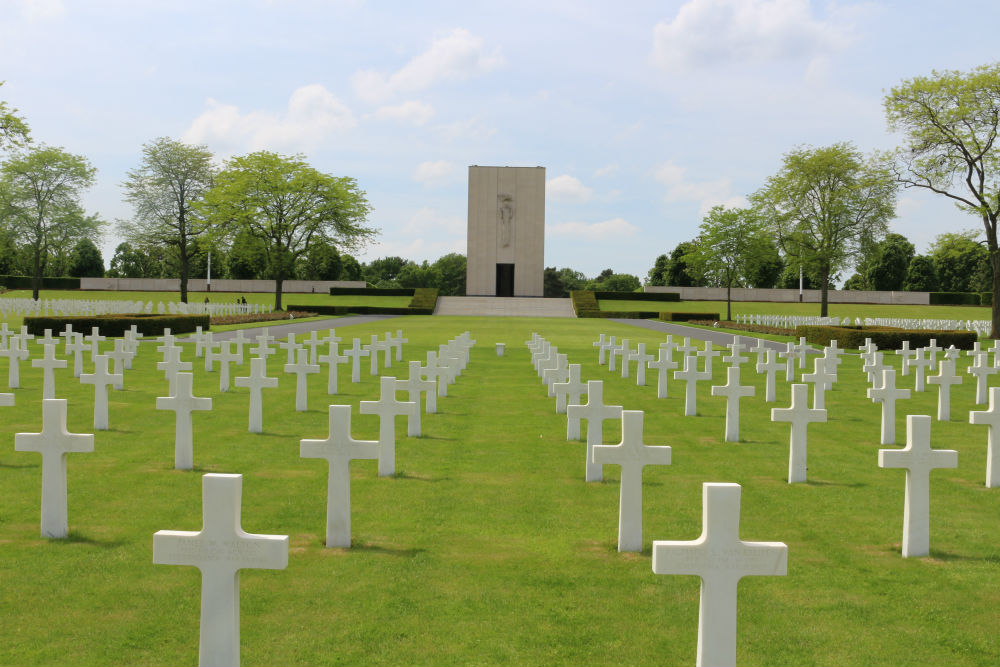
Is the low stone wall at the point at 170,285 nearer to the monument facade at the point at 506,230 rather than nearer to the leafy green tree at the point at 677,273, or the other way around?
the monument facade at the point at 506,230

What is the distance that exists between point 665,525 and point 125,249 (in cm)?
10193

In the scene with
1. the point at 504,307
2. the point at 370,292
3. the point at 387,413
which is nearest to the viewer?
the point at 387,413

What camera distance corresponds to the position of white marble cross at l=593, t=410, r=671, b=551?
5711 mm

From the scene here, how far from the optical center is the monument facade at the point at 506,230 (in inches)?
2813

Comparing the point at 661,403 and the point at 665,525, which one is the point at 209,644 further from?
the point at 661,403

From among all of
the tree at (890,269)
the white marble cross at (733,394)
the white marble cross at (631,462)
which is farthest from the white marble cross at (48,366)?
the tree at (890,269)

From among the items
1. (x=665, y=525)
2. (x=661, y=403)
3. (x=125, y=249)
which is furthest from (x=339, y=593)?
(x=125, y=249)

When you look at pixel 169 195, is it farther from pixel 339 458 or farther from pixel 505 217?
pixel 339 458

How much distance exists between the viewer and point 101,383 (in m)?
10.1

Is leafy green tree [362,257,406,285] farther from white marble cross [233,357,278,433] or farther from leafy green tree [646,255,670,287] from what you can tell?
white marble cross [233,357,278,433]

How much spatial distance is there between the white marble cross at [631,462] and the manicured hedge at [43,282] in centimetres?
8200

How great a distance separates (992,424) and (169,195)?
53713 millimetres

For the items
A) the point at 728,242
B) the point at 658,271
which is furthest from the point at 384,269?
the point at 728,242

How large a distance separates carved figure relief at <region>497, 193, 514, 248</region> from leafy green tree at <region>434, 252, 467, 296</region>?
34.5m
